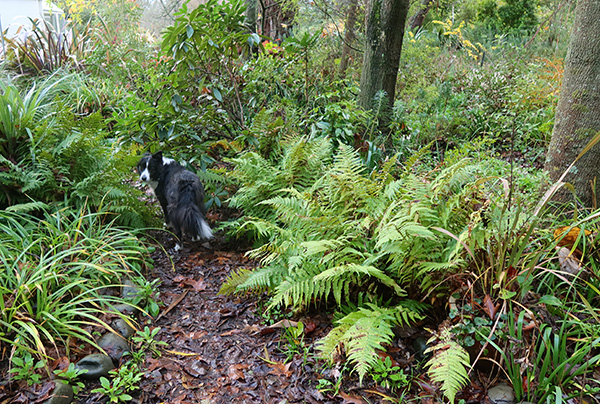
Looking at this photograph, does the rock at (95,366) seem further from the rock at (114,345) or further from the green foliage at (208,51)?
the green foliage at (208,51)

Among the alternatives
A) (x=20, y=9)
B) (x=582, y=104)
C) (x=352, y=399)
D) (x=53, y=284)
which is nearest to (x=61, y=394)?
(x=53, y=284)

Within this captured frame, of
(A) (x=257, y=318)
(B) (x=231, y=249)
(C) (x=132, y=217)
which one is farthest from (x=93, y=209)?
(A) (x=257, y=318)

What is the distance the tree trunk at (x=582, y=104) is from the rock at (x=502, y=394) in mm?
1582

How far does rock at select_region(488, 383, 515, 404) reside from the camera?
1.93 m

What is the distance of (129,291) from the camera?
2.87 m

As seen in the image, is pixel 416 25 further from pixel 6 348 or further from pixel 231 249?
pixel 6 348

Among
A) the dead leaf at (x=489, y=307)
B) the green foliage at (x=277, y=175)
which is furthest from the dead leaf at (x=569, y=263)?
the green foliage at (x=277, y=175)

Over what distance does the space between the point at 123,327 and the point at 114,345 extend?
155 mm

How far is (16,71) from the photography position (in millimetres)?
6578

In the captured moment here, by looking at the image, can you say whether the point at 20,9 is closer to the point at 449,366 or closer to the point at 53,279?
the point at 53,279

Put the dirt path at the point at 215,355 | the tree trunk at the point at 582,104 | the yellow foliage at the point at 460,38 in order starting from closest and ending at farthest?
the dirt path at the point at 215,355, the tree trunk at the point at 582,104, the yellow foliage at the point at 460,38

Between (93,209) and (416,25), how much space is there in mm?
9049

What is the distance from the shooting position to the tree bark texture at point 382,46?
4195 mm

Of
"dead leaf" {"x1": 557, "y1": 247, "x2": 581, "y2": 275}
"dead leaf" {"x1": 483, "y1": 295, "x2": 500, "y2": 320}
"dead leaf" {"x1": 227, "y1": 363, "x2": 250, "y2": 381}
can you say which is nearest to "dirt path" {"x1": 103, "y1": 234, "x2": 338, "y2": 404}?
"dead leaf" {"x1": 227, "y1": 363, "x2": 250, "y2": 381}
